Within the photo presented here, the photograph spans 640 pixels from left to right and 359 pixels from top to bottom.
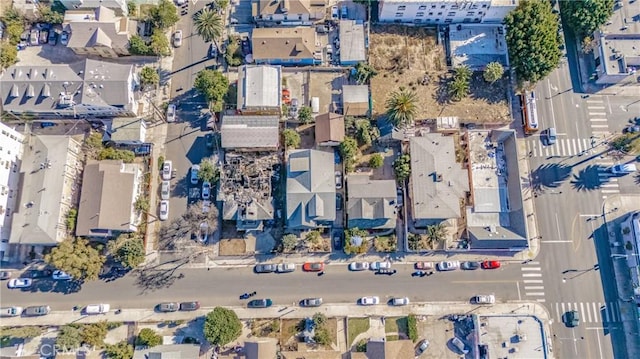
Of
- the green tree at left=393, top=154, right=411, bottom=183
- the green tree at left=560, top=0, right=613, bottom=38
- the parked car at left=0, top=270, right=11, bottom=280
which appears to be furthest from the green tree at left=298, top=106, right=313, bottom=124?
the parked car at left=0, top=270, right=11, bottom=280

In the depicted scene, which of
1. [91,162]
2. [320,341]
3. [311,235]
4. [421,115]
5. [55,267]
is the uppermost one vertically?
[421,115]

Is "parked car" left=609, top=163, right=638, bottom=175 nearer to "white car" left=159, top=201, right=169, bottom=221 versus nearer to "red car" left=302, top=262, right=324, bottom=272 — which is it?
"red car" left=302, top=262, right=324, bottom=272

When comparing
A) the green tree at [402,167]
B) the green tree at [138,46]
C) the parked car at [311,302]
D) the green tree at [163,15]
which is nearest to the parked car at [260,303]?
the parked car at [311,302]

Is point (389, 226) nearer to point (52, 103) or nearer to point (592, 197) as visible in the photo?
point (592, 197)

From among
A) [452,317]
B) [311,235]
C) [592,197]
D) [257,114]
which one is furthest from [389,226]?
[592,197]

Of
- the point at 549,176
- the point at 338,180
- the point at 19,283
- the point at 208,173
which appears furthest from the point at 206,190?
the point at 549,176

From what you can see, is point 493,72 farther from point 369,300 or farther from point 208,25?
point 208,25

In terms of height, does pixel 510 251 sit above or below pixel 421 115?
below
